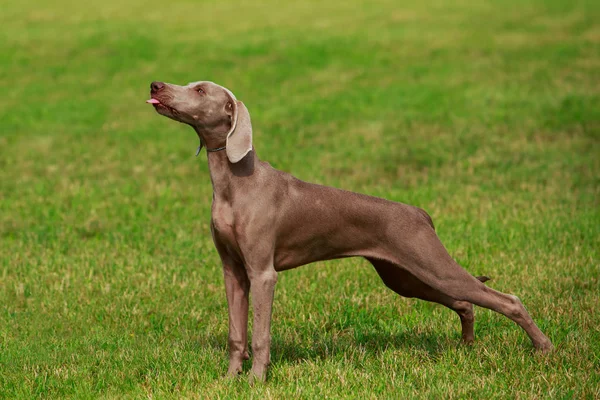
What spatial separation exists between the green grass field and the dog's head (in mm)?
1650

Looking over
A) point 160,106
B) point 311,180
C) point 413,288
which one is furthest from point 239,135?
point 311,180

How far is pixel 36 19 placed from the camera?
100 ft

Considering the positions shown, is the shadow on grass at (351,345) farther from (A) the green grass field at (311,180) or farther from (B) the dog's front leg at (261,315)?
(B) the dog's front leg at (261,315)

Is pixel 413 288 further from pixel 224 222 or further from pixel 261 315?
pixel 224 222

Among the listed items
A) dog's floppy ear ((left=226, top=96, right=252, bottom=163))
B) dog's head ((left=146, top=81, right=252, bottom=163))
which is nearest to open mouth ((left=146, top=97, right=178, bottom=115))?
dog's head ((left=146, top=81, right=252, bottom=163))

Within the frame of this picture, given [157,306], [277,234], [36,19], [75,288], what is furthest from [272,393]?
[36,19]

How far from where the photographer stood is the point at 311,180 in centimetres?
1373

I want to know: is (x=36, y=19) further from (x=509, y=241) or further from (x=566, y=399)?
(x=566, y=399)

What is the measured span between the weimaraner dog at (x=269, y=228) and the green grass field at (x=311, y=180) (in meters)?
0.45

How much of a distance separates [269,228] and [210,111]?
0.89 meters

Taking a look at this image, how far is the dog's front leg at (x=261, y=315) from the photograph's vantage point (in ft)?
19.5

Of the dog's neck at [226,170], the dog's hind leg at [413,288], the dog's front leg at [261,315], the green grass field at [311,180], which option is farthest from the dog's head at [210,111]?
the green grass field at [311,180]

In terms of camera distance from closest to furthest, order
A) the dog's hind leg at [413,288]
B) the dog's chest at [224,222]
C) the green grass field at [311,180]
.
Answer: the dog's chest at [224,222] → the green grass field at [311,180] → the dog's hind leg at [413,288]

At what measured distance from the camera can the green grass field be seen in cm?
635
